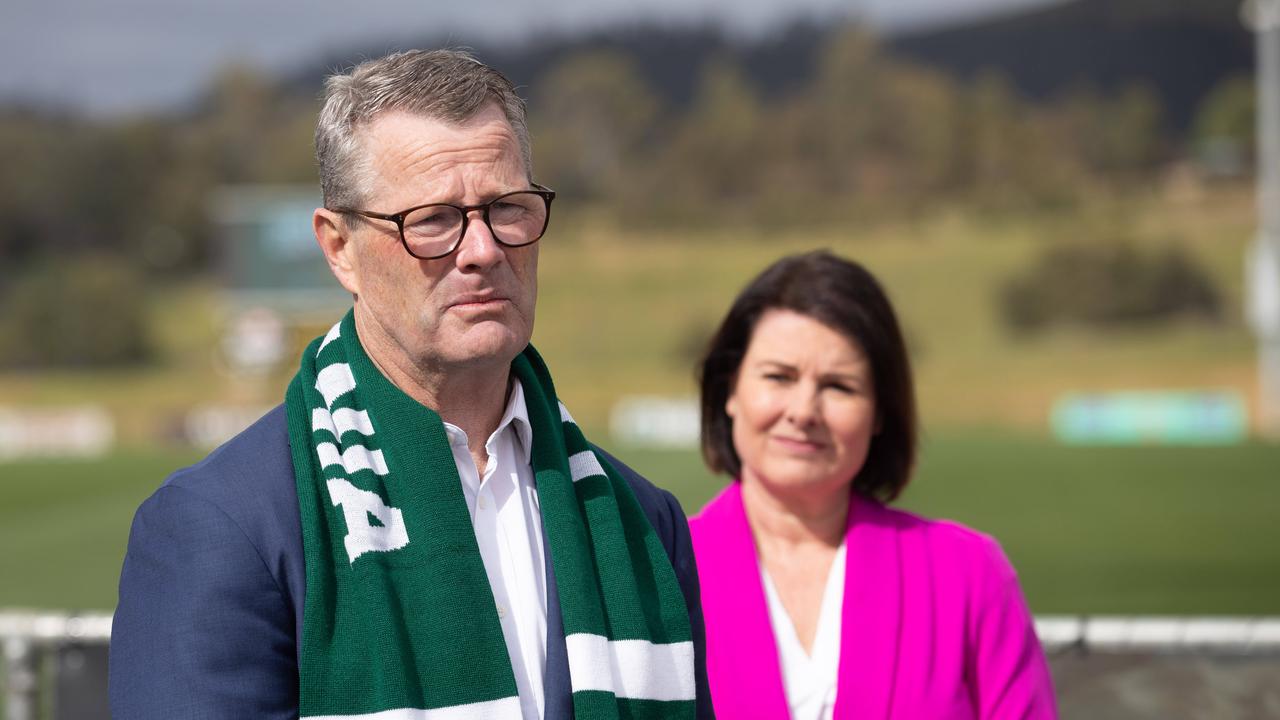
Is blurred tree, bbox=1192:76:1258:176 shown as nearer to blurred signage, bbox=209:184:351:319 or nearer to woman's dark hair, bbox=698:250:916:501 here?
blurred signage, bbox=209:184:351:319

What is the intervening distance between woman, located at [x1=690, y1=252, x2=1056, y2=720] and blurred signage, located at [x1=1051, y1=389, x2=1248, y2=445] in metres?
20.5

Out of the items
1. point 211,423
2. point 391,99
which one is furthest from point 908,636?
point 211,423

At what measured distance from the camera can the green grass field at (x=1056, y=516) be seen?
11.1 meters

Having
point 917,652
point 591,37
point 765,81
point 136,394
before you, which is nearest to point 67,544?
point 917,652

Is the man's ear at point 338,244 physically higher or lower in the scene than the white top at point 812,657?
higher

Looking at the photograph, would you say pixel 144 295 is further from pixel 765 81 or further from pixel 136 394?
pixel 765 81

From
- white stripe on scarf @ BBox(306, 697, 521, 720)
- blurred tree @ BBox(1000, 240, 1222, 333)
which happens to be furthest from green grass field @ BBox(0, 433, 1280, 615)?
blurred tree @ BBox(1000, 240, 1222, 333)

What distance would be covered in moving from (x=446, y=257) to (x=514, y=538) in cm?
39

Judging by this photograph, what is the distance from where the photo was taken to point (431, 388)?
6.07ft

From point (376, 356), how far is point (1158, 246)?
5249cm

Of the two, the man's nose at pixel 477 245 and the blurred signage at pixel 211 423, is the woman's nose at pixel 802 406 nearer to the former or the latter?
the man's nose at pixel 477 245

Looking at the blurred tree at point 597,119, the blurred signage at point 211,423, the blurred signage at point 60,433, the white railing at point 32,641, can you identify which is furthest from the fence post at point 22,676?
the blurred tree at point 597,119

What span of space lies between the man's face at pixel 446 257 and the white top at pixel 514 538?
13cm

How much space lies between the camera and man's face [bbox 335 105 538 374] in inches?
70.3
